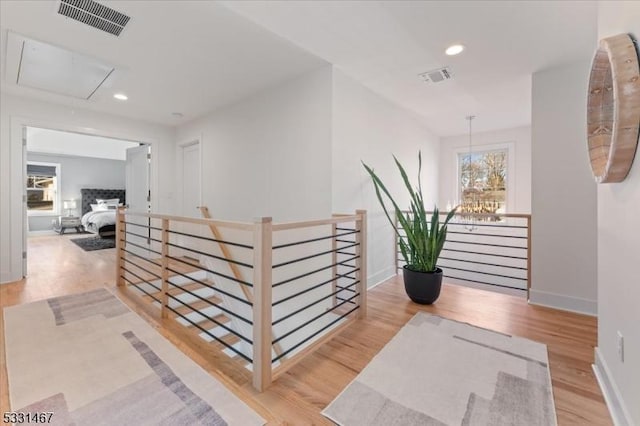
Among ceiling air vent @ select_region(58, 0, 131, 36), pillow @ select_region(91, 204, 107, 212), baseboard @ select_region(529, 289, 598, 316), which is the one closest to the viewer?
ceiling air vent @ select_region(58, 0, 131, 36)

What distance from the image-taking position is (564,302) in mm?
2529

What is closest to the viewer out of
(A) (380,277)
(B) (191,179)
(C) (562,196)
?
(C) (562,196)

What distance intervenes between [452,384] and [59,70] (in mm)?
4298

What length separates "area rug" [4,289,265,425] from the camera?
1.29 metres

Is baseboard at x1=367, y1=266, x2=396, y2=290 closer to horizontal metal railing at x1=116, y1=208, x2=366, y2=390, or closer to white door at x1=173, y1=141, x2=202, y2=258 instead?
horizontal metal railing at x1=116, y1=208, x2=366, y2=390

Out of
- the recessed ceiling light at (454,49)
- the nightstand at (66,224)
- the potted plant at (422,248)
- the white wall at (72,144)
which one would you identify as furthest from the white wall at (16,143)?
the nightstand at (66,224)

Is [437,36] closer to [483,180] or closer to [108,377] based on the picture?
[108,377]

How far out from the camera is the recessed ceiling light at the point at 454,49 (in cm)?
234

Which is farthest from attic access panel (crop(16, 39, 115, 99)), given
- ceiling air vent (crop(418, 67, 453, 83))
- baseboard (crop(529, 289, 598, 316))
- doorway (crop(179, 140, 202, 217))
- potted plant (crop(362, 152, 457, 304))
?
baseboard (crop(529, 289, 598, 316))

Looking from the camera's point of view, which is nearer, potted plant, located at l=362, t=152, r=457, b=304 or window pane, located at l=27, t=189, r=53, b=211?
potted plant, located at l=362, t=152, r=457, b=304

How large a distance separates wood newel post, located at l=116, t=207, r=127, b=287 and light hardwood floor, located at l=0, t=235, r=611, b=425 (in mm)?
225

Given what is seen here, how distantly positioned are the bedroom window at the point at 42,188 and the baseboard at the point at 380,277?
30.2ft

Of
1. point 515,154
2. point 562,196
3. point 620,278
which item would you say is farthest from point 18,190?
point 515,154

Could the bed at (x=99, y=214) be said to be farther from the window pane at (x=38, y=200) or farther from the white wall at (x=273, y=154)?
the white wall at (x=273, y=154)
